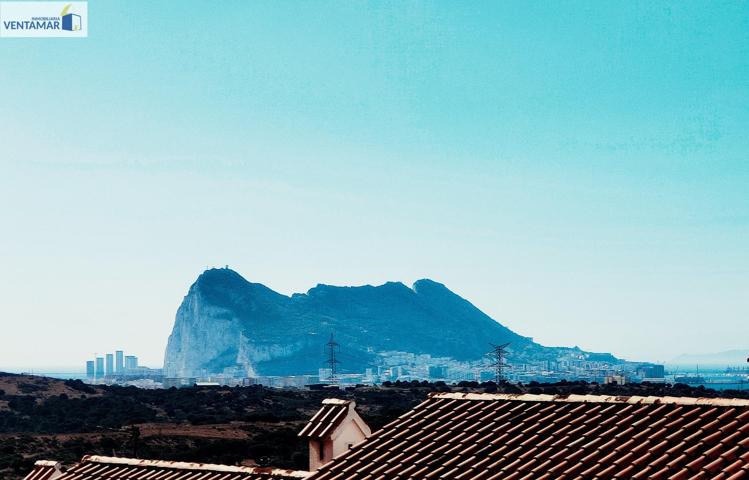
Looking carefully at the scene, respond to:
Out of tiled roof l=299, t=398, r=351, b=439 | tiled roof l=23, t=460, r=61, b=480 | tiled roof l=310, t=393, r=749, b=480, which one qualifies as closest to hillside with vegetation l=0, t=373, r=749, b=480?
tiled roof l=23, t=460, r=61, b=480

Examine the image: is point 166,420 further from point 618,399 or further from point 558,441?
point 558,441

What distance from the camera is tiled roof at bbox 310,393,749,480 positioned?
30.5ft

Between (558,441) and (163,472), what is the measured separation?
7.46 meters

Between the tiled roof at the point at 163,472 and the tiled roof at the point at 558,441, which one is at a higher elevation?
the tiled roof at the point at 558,441

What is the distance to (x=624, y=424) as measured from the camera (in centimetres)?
1037

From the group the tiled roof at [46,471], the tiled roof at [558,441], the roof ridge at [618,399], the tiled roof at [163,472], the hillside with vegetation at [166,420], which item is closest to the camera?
the tiled roof at [558,441]

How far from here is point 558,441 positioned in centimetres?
1044

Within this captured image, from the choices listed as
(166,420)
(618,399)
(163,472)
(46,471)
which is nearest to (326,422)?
(163,472)

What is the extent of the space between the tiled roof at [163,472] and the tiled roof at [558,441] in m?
3.09

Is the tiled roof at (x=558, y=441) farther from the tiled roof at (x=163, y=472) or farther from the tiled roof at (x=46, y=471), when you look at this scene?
the tiled roof at (x=46, y=471)

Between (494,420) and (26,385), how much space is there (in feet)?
296

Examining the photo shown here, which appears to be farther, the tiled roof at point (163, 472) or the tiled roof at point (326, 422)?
the tiled roof at point (163, 472)

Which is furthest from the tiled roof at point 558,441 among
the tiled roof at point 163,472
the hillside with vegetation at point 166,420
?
the hillside with vegetation at point 166,420

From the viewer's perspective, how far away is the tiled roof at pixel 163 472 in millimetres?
15367
